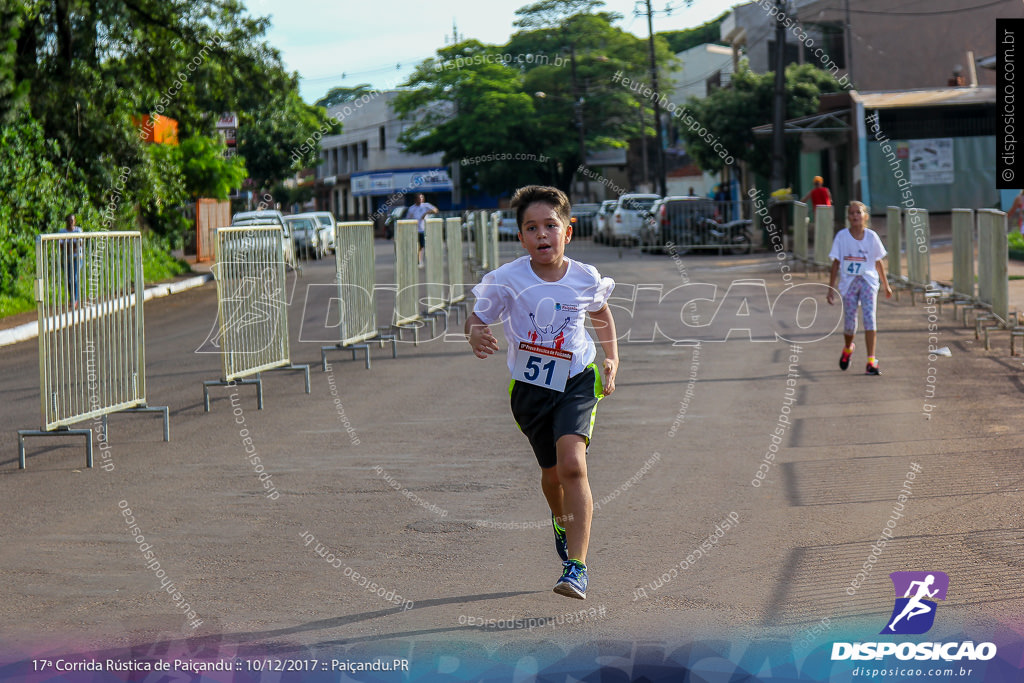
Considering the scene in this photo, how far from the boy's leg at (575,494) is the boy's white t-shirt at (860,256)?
7452 mm

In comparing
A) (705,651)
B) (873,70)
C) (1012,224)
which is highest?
(873,70)

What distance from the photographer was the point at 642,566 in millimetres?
5633

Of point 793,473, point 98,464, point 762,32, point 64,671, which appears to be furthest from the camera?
point 762,32

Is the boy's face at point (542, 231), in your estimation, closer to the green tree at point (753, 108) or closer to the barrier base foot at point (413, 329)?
the barrier base foot at point (413, 329)

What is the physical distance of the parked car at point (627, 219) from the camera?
124 feet

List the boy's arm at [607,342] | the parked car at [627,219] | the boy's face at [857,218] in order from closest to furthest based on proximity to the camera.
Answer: the boy's arm at [607,342], the boy's face at [857,218], the parked car at [627,219]

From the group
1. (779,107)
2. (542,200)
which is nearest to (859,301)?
(542,200)

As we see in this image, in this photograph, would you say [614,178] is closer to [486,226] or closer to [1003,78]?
[486,226]

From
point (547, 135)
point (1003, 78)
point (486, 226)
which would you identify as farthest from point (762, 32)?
point (1003, 78)

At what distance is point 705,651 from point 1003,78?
11.7m

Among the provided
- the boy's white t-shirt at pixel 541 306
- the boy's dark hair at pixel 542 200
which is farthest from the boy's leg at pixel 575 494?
the boy's dark hair at pixel 542 200

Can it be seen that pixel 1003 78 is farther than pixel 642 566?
Yes

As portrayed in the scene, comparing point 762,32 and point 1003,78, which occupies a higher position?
point 762,32

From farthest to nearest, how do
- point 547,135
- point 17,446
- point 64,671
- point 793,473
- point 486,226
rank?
point 547,135
point 486,226
point 17,446
point 793,473
point 64,671
